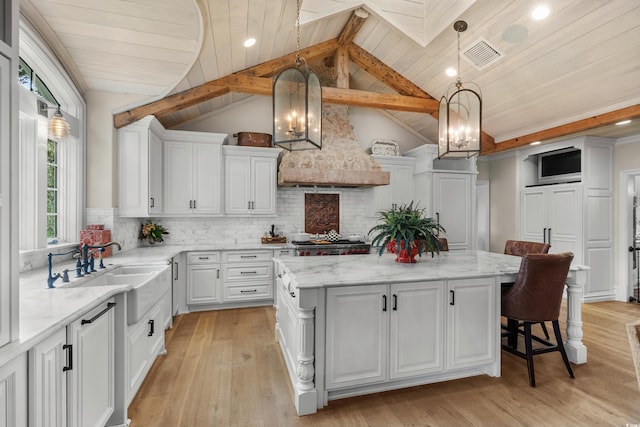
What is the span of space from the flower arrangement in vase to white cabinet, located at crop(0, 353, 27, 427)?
353cm

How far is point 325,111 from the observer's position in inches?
214

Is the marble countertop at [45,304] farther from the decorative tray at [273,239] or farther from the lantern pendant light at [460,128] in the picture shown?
the lantern pendant light at [460,128]

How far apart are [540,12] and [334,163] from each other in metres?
3.09

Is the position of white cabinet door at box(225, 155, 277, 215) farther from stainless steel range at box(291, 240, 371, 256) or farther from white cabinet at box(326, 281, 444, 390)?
white cabinet at box(326, 281, 444, 390)

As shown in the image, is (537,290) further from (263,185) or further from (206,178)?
(206,178)

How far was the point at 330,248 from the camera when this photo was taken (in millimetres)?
4918

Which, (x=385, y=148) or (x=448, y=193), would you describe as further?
(x=385, y=148)

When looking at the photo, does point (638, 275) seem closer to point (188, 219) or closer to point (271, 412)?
point (271, 412)

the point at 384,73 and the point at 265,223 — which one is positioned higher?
the point at 384,73

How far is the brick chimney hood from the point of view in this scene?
189 inches

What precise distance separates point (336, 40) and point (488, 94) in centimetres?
251

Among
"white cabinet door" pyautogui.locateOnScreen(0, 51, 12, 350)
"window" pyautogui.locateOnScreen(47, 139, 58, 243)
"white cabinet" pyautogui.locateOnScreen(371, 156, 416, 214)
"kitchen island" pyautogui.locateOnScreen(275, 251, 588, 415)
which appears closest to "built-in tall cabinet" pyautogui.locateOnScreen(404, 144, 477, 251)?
"white cabinet" pyautogui.locateOnScreen(371, 156, 416, 214)

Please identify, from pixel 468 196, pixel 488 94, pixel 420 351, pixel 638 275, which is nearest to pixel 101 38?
pixel 420 351

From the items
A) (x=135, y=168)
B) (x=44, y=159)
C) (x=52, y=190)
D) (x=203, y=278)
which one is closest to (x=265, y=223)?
(x=203, y=278)
